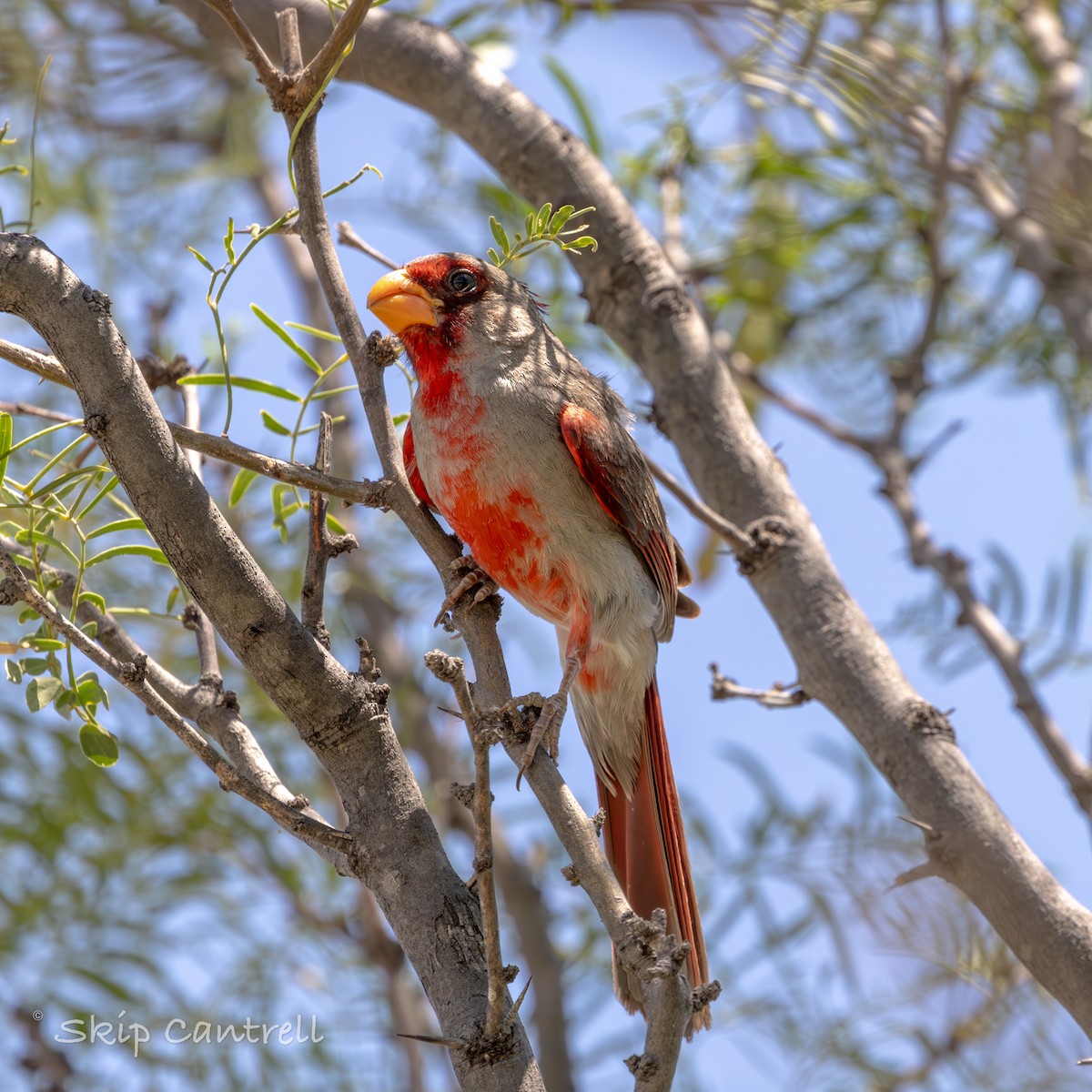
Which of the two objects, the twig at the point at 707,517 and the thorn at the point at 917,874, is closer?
the thorn at the point at 917,874

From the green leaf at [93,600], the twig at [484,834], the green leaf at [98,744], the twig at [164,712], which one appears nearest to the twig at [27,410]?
the green leaf at [93,600]

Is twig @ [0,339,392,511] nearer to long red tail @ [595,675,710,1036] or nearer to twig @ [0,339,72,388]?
twig @ [0,339,72,388]

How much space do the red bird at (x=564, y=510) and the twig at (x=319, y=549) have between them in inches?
22.0

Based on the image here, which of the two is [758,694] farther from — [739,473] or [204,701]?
[204,701]

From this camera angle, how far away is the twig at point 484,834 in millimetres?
1548

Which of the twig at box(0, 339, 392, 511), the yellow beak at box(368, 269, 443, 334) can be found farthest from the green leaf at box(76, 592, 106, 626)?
the yellow beak at box(368, 269, 443, 334)

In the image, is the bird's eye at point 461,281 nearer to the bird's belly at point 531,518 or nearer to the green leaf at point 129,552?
the bird's belly at point 531,518

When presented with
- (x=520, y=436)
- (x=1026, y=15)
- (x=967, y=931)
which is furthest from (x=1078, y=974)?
(x=1026, y=15)

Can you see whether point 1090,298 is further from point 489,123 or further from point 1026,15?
point 489,123

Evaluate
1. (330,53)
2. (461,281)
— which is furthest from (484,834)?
(461,281)

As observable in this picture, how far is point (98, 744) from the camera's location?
6.37 ft

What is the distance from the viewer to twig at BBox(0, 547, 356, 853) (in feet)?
5.68

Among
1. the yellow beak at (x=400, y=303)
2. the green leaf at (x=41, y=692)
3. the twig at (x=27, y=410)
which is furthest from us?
the yellow beak at (x=400, y=303)

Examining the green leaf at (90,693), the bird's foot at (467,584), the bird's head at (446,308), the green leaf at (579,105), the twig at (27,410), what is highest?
the green leaf at (579,105)
